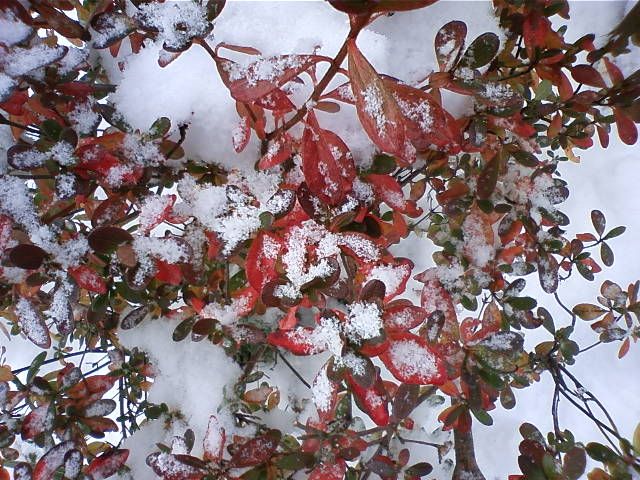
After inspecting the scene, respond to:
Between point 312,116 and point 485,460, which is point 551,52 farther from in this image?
point 485,460

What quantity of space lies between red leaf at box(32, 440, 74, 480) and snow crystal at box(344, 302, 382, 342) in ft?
1.72

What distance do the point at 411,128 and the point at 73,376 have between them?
0.72 meters

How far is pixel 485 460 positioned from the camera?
168 centimetres

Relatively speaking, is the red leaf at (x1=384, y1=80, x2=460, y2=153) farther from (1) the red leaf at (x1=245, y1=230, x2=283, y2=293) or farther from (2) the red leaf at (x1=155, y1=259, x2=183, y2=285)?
(2) the red leaf at (x1=155, y1=259, x2=183, y2=285)

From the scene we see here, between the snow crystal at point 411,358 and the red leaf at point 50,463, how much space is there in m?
0.55

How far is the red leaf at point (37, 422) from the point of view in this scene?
2.65 feet

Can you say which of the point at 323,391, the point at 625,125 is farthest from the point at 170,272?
the point at 625,125

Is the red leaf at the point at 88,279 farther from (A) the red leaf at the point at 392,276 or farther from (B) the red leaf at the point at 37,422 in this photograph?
(A) the red leaf at the point at 392,276

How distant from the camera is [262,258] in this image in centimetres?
66

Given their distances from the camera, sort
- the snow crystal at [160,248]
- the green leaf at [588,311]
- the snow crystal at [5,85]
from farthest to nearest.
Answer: the green leaf at [588,311] < the snow crystal at [160,248] < the snow crystal at [5,85]

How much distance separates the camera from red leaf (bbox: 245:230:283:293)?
66 cm

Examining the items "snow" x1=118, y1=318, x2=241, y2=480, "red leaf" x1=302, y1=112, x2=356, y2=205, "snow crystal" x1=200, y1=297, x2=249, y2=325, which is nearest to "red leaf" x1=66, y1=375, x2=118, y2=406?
"snow" x1=118, y1=318, x2=241, y2=480

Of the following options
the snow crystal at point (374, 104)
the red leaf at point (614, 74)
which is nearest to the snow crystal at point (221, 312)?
the snow crystal at point (374, 104)

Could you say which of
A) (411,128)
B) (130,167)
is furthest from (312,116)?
(130,167)
